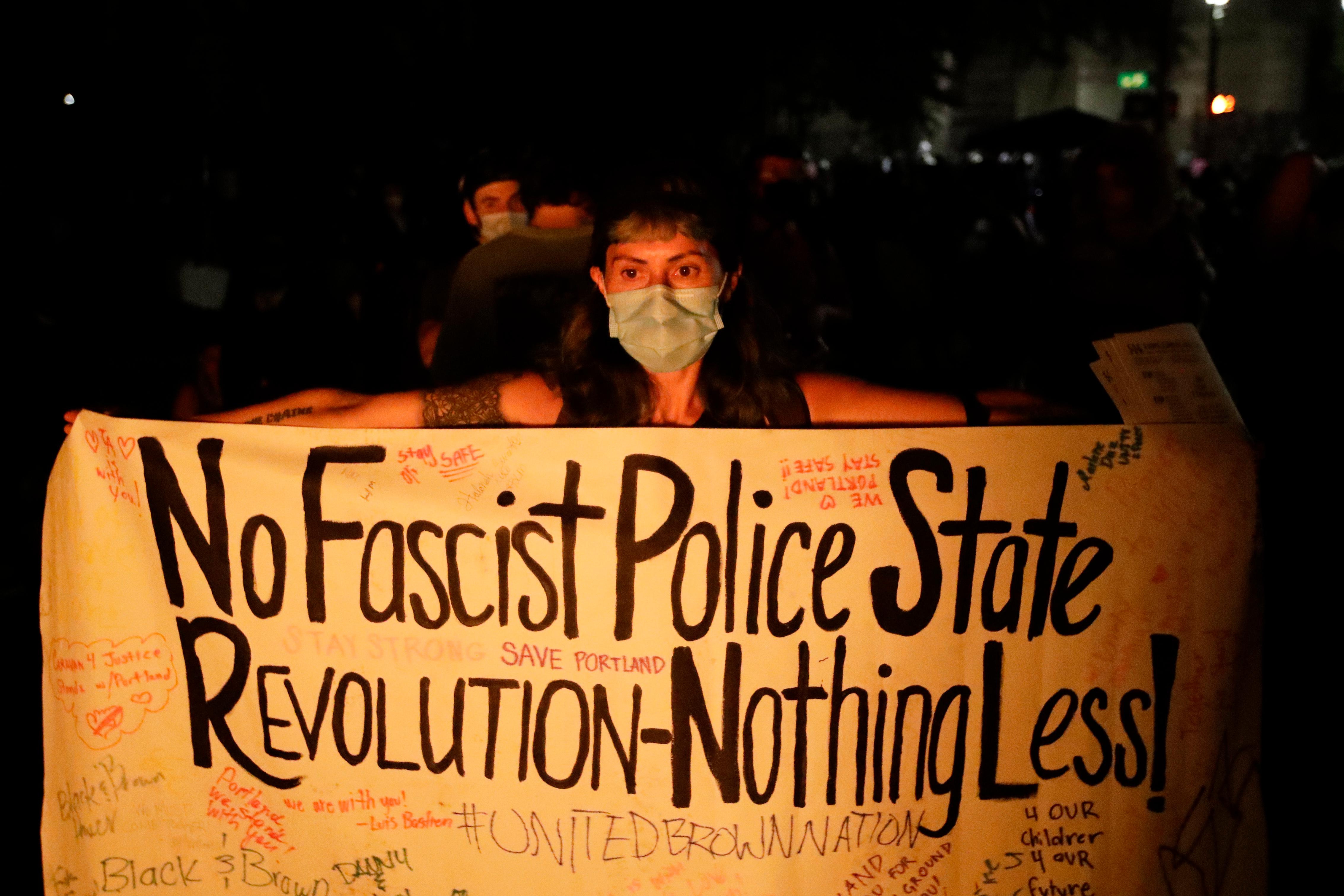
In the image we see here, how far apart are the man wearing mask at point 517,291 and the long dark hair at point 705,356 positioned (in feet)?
3.05

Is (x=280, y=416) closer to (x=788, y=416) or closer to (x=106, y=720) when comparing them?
(x=106, y=720)

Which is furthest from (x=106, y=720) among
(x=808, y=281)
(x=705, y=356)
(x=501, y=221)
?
(x=808, y=281)

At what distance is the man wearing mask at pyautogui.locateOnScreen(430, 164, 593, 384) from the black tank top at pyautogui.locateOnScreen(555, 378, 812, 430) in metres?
1.01

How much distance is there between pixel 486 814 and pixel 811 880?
2.29ft

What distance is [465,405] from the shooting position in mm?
2855

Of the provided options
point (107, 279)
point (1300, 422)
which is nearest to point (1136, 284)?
point (1300, 422)

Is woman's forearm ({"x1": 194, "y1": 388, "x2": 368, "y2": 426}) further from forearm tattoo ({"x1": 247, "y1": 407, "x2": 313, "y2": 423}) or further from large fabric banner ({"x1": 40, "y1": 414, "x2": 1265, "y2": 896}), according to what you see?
large fabric banner ({"x1": 40, "y1": 414, "x2": 1265, "y2": 896})

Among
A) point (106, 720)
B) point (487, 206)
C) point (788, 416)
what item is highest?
point (487, 206)

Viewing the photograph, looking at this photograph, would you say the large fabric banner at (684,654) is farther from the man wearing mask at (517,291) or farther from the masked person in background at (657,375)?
the man wearing mask at (517,291)

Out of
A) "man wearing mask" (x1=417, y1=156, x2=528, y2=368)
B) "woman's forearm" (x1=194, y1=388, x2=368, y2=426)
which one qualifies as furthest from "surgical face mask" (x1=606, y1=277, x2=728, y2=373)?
"man wearing mask" (x1=417, y1=156, x2=528, y2=368)

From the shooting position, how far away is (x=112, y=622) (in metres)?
2.76

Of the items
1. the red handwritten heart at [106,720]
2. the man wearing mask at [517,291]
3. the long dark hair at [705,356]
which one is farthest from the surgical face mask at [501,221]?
the red handwritten heart at [106,720]

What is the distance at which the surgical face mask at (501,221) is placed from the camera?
443 cm

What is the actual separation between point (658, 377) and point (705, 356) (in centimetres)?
12
